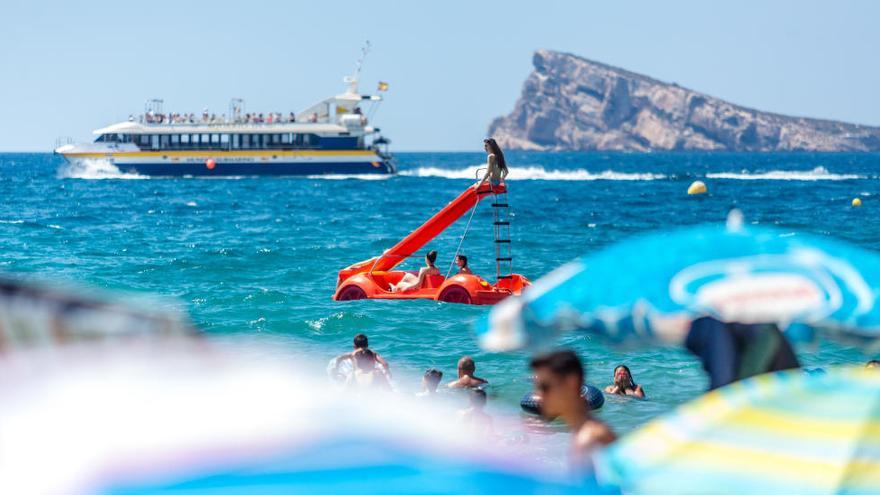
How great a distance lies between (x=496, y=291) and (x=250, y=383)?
48.4ft

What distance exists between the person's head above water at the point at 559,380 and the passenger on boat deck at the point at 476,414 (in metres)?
5.65

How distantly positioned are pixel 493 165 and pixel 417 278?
9.42 feet

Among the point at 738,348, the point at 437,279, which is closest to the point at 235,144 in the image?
the point at 437,279

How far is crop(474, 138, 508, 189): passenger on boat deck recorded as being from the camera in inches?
660

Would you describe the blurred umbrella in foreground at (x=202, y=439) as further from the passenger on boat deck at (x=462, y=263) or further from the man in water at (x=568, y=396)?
the passenger on boat deck at (x=462, y=263)

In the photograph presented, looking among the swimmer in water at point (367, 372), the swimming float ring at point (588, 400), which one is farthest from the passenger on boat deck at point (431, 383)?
the swimming float ring at point (588, 400)

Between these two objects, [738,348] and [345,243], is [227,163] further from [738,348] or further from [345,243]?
[738,348]

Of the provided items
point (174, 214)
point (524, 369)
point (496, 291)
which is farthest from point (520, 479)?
point (174, 214)

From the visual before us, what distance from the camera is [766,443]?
337cm

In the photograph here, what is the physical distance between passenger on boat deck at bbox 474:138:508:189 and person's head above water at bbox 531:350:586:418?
41.1 ft

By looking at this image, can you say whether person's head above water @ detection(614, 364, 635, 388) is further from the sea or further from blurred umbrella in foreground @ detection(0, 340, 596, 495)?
blurred umbrella in foreground @ detection(0, 340, 596, 495)

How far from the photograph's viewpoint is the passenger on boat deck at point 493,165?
16766 mm

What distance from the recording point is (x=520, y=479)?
122 inches

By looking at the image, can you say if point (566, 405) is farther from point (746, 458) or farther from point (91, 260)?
point (91, 260)
